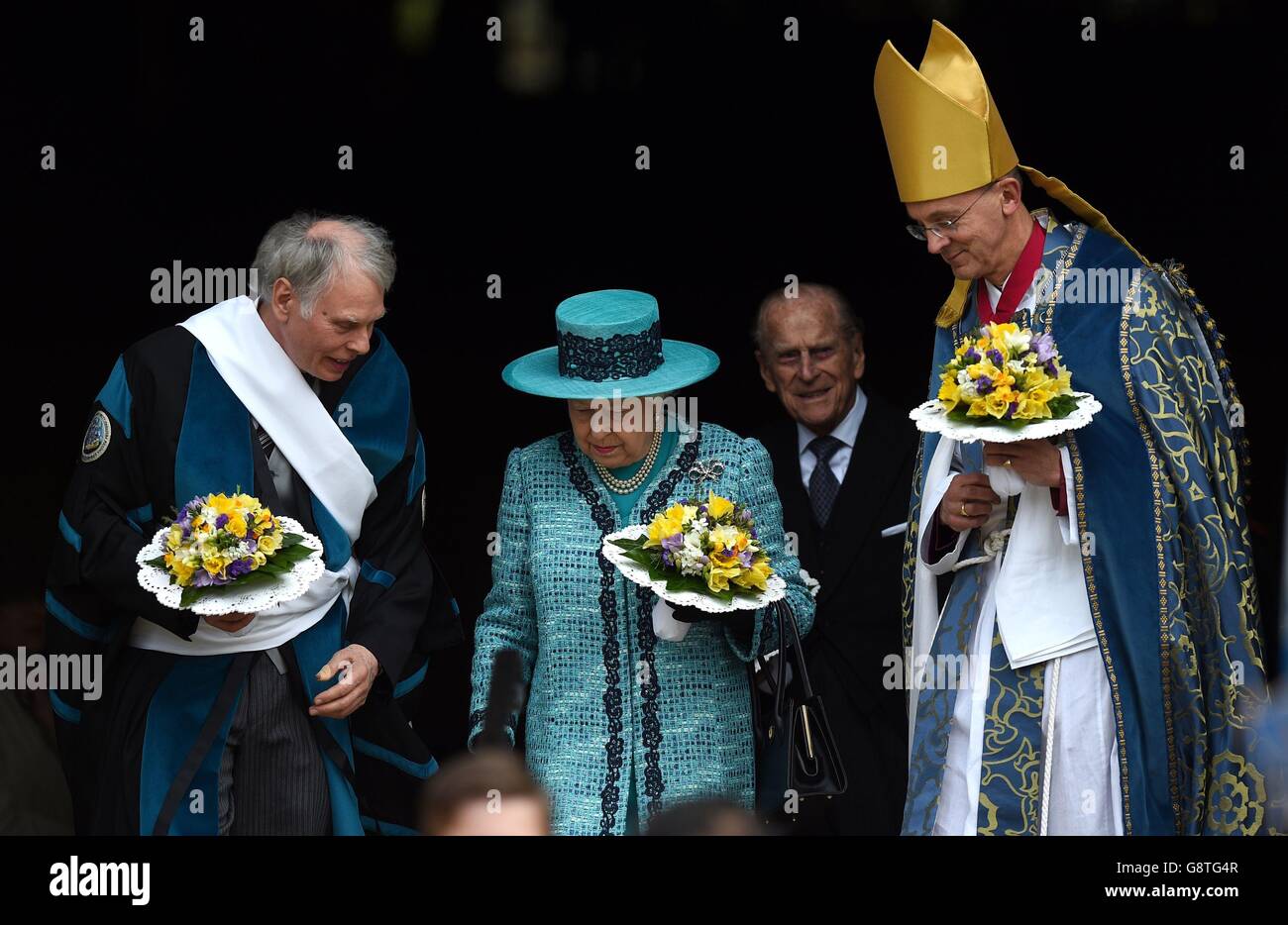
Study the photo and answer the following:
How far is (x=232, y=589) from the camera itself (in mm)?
6762

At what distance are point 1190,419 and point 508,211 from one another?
325 cm

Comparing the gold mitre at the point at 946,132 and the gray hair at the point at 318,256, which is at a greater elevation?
the gold mitre at the point at 946,132

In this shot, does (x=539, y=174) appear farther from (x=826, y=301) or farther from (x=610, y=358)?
(x=610, y=358)

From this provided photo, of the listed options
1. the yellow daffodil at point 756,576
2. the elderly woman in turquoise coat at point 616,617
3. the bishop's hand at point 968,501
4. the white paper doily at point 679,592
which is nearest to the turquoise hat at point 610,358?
the elderly woman in turquoise coat at point 616,617

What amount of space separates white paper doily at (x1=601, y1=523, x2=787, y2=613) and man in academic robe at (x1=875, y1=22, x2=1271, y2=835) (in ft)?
1.94

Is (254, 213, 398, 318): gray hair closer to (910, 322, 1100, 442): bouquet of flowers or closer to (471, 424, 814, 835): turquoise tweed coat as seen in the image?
(471, 424, 814, 835): turquoise tweed coat

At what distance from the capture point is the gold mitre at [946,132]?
277 inches

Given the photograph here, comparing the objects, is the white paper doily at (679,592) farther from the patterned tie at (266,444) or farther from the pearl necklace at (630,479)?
the patterned tie at (266,444)

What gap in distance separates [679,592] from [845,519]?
60.3 inches

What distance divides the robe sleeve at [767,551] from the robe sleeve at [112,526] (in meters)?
1.57

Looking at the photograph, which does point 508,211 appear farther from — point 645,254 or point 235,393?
point 235,393

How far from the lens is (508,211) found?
934 centimetres

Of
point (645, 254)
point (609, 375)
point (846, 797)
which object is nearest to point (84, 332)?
point (645, 254)

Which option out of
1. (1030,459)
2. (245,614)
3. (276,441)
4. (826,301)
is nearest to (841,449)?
(826,301)
